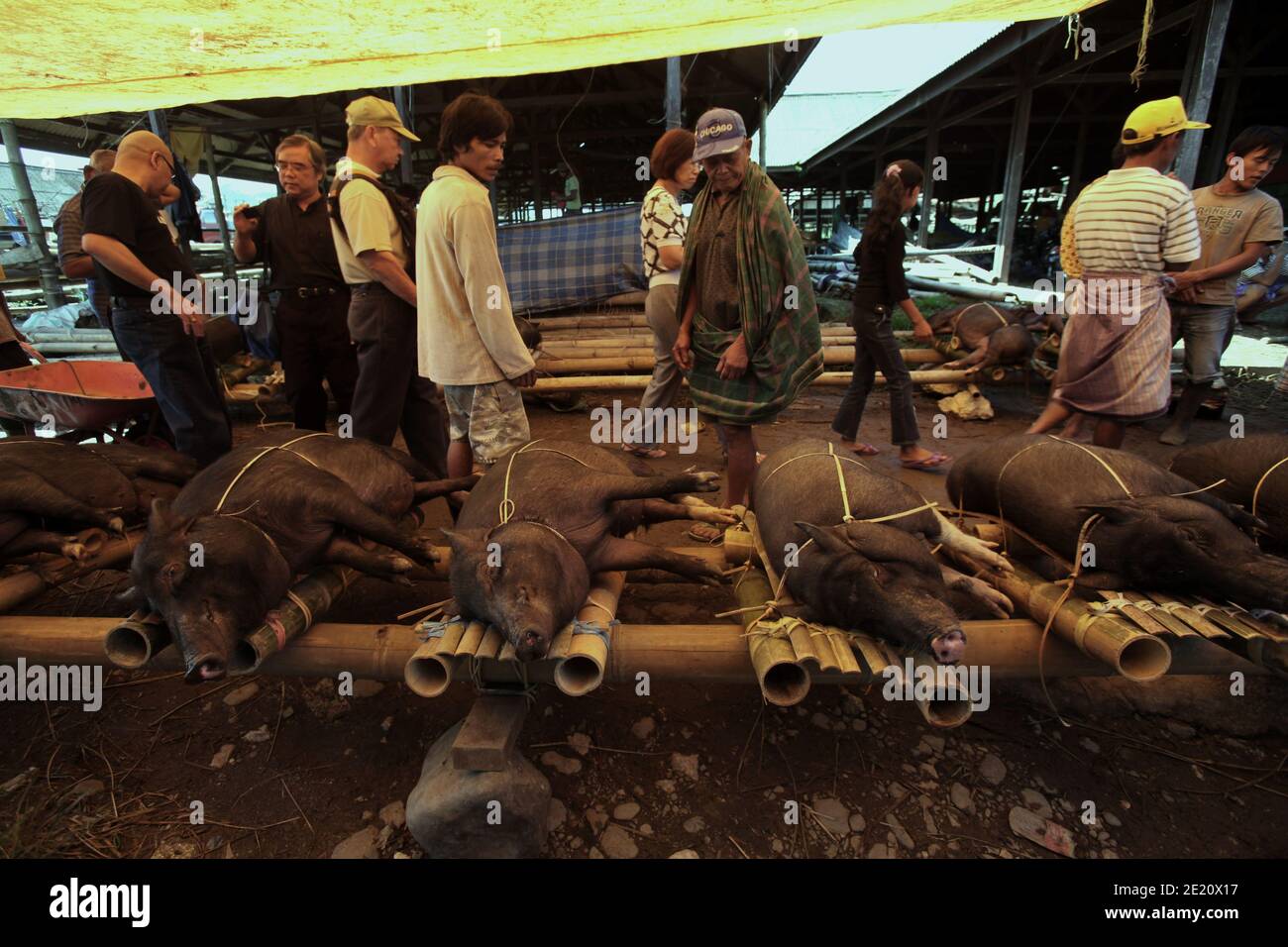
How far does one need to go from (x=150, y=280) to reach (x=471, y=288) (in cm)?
191

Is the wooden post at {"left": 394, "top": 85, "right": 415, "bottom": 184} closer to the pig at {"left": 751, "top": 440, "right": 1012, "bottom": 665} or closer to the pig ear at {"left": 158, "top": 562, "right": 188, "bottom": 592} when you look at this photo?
the pig ear at {"left": 158, "top": 562, "right": 188, "bottom": 592}

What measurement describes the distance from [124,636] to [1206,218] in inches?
292

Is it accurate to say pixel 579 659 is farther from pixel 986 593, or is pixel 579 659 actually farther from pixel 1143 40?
pixel 1143 40

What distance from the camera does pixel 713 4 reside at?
4309mm

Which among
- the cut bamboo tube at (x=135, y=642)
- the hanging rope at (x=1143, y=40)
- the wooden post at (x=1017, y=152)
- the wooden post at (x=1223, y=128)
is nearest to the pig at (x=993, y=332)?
the hanging rope at (x=1143, y=40)

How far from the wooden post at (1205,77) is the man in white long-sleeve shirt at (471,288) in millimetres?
6569

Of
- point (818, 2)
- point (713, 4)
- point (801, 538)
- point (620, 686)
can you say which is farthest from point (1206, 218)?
point (620, 686)

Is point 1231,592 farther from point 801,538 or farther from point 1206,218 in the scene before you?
point 1206,218

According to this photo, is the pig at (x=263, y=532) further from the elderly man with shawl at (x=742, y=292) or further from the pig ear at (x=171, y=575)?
the elderly man with shawl at (x=742, y=292)

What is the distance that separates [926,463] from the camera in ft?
16.6

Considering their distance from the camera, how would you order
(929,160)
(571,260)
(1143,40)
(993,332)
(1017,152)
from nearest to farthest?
1. (1143,40)
2. (993,332)
3. (571,260)
4. (1017,152)
5. (929,160)

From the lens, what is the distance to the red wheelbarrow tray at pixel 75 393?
4.17 metres

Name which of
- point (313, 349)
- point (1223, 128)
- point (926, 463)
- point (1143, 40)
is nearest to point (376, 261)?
point (313, 349)

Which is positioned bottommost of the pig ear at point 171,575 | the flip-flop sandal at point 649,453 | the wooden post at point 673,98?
the flip-flop sandal at point 649,453
